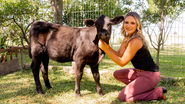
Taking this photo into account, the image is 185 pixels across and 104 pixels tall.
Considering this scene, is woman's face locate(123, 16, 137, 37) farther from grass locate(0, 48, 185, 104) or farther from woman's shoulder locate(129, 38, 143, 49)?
grass locate(0, 48, 185, 104)

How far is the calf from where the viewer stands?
3.73 metres

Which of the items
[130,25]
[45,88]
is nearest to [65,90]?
[45,88]

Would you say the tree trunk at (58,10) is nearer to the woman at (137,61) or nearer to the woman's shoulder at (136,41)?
the woman at (137,61)

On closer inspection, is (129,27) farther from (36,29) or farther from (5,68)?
(5,68)

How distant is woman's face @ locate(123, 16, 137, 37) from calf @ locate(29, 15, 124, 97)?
278mm

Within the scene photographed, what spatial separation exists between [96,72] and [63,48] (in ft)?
3.41

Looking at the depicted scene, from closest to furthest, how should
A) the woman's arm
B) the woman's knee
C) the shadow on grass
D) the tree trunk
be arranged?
the woman's arm
the woman's knee
the shadow on grass
the tree trunk

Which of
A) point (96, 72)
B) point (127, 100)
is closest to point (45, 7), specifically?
point (96, 72)

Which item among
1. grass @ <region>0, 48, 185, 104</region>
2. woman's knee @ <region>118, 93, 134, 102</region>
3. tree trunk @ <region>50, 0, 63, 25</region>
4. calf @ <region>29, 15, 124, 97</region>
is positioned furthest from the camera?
tree trunk @ <region>50, 0, 63, 25</region>

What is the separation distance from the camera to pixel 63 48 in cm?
396

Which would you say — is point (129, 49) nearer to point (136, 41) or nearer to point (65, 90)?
point (136, 41)

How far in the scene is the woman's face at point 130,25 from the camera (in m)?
3.33

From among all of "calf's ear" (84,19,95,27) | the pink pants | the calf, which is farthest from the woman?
"calf's ear" (84,19,95,27)

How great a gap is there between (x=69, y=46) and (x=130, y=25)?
1582 mm
